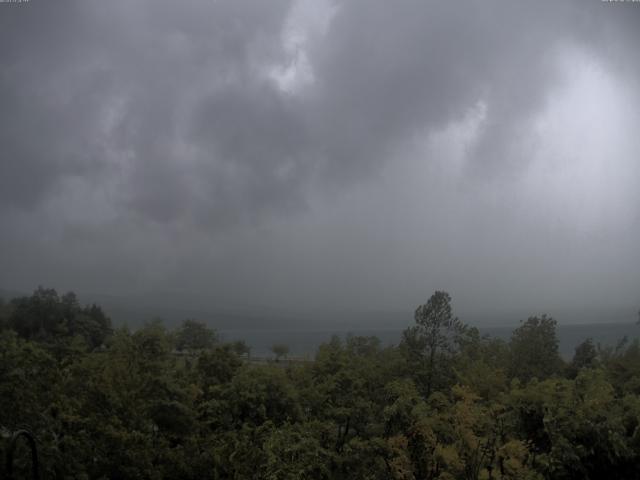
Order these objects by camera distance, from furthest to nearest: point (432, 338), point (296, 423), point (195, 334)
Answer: point (195, 334) < point (432, 338) < point (296, 423)

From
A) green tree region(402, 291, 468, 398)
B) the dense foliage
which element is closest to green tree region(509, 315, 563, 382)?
green tree region(402, 291, 468, 398)

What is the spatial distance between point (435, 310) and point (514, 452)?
54.7ft

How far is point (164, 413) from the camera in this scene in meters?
18.6

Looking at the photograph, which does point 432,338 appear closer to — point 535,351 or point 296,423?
point 535,351

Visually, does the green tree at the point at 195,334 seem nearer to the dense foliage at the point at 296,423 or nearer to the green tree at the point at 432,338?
the green tree at the point at 432,338

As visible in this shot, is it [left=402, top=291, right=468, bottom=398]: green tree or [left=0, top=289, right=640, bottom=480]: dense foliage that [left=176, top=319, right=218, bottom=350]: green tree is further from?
[left=0, top=289, right=640, bottom=480]: dense foliage

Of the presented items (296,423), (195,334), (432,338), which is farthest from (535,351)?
(195,334)

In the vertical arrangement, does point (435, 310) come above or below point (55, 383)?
above

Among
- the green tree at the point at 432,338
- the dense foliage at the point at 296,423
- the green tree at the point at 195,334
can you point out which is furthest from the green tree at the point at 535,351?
the green tree at the point at 195,334

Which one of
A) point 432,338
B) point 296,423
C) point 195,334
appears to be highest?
point 432,338

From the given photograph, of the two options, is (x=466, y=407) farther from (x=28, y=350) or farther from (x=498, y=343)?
(x=498, y=343)

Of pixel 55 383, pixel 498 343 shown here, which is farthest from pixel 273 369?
pixel 498 343

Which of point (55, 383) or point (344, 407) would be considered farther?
point (344, 407)

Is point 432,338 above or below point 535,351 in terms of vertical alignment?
above
